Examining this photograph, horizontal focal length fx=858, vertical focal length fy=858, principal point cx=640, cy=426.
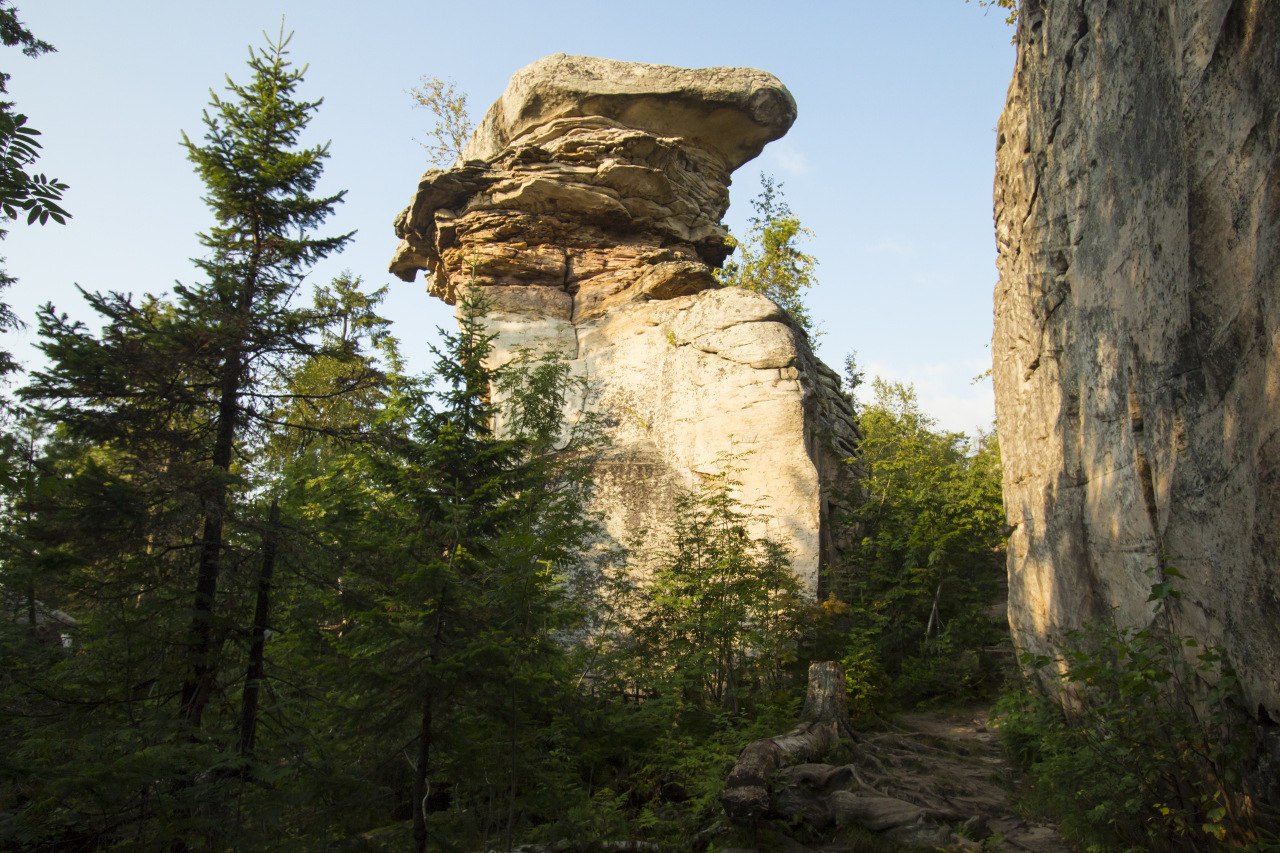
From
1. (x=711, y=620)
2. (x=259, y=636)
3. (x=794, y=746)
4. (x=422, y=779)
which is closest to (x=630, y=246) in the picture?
(x=711, y=620)

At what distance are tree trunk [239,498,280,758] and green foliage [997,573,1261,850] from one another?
6.61 metres

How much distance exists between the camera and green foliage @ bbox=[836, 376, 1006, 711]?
46.5ft

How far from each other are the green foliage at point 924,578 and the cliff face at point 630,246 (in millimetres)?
1038

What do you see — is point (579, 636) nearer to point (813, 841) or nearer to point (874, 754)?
point (874, 754)

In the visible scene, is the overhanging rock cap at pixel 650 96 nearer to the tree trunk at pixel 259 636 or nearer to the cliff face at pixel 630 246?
the cliff face at pixel 630 246

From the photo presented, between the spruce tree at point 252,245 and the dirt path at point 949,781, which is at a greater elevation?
the spruce tree at point 252,245

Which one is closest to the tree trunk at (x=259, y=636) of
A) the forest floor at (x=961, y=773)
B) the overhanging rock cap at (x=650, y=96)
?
the forest floor at (x=961, y=773)

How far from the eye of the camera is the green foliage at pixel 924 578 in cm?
1419

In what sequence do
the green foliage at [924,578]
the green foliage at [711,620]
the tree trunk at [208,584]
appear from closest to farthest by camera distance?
1. the tree trunk at [208,584]
2. the green foliage at [711,620]
3. the green foliage at [924,578]

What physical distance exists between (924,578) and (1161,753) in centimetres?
996

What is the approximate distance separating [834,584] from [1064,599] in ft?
19.2

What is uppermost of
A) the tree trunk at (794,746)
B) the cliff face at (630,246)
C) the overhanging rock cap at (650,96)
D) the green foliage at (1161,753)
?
the overhanging rock cap at (650,96)

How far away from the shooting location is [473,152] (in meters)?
21.5

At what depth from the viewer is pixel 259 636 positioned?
318 inches
